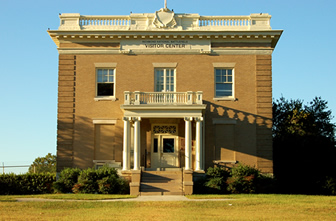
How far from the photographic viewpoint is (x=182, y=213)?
59.1 feet

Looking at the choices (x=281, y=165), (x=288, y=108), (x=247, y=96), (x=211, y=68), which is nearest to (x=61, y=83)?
(x=211, y=68)

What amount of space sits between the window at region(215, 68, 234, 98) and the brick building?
0.20 ft

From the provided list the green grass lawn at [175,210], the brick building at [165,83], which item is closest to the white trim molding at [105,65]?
the brick building at [165,83]

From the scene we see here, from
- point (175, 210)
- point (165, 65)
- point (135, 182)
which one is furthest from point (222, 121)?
point (175, 210)

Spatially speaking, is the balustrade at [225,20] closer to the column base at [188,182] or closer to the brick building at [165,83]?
the brick building at [165,83]

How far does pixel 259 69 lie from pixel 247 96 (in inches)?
71.8

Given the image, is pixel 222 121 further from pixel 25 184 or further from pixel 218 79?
pixel 25 184

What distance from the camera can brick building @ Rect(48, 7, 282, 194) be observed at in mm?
30391

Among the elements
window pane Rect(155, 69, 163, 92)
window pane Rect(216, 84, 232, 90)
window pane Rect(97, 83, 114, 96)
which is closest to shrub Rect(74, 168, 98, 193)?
window pane Rect(97, 83, 114, 96)

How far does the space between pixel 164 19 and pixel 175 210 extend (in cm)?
1542

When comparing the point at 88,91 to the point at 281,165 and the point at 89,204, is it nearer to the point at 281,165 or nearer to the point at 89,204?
the point at 89,204

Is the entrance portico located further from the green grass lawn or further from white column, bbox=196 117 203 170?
the green grass lawn

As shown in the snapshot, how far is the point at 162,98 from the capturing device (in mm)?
29438

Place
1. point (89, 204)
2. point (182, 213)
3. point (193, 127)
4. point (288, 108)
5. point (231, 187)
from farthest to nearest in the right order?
point (288, 108) → point (193, 127) → point (231, 187) → point (89, 204) → point (182, 213)
